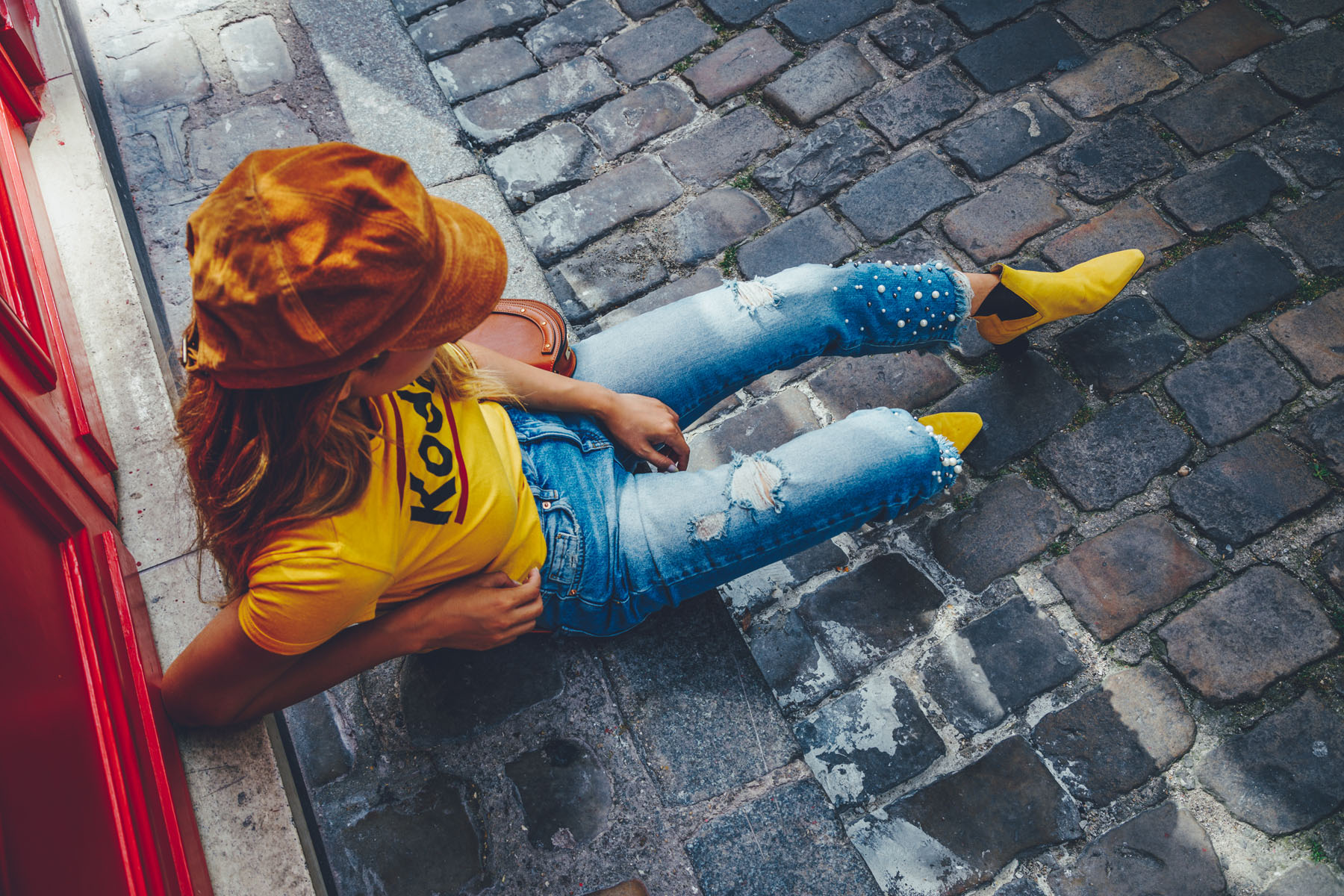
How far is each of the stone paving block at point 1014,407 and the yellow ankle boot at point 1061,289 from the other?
11cm

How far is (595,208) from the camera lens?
9.03ft

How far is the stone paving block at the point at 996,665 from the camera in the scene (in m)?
2.00

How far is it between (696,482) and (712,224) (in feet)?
3.95

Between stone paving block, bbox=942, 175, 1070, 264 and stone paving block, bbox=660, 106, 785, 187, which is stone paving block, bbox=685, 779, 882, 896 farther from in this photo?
stone paving block, bbox=660, 106, 785, 187

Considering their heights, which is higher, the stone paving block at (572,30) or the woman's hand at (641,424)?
the stone paving block at (572,30)

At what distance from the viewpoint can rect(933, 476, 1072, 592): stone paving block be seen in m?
2.16

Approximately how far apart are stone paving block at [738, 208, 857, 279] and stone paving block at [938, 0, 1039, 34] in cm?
99

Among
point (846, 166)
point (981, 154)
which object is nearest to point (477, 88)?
point (846, 166)

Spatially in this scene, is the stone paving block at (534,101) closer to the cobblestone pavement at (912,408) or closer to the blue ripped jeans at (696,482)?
the cobblestone pavement at (912,408)

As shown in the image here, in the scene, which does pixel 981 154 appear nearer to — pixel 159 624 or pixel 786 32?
pixel 786 32

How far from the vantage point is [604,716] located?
2.02m

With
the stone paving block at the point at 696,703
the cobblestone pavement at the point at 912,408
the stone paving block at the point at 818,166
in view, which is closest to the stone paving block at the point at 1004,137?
the cobblestone pavement at the point at 912,408

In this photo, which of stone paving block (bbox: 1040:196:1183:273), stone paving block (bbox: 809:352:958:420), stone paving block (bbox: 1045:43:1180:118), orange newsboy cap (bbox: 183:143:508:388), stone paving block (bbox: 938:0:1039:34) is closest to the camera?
orange newsboy cap (bbox: 183:143:508:388)

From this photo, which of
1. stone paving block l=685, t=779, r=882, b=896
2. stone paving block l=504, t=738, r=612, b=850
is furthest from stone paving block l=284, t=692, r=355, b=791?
stone paving block l=685, t=779, r=882, b=896
